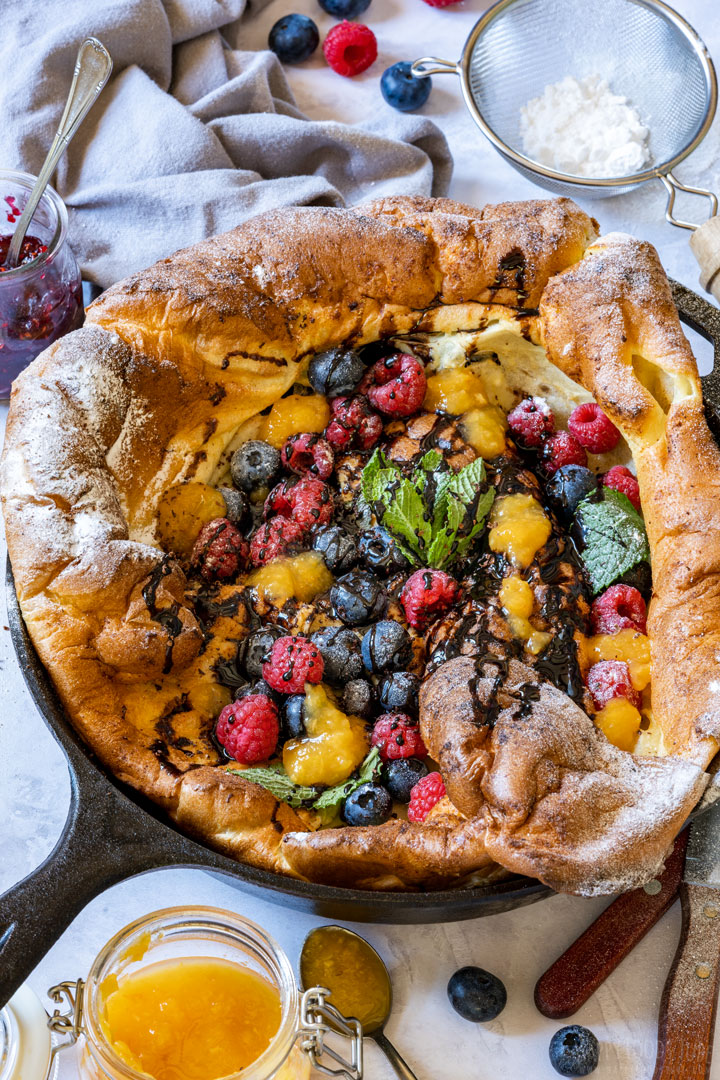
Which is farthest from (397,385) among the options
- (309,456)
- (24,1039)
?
(24,1039)

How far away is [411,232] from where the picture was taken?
252 centimetres

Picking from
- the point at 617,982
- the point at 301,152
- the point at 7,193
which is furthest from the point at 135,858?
the point at 301,152

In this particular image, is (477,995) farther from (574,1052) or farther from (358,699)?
(358,699)

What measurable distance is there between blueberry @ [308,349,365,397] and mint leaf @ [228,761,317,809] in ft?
2.91

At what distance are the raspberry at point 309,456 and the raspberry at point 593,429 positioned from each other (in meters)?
0.56

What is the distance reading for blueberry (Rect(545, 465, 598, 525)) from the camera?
2.39 m

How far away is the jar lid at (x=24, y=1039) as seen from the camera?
1.82 meters

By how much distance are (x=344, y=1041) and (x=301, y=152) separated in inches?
93.3

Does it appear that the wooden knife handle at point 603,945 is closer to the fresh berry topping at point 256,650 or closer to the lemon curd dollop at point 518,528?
the lemon curd dollop at point 518,528

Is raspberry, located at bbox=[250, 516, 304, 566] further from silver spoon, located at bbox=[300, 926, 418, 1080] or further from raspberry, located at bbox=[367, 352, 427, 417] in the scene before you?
silver spoon, located at bbox=[300, 926, 418, 1080]

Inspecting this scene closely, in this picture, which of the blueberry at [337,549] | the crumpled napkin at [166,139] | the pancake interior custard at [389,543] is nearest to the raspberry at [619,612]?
the pancake interior custard at [389,543]

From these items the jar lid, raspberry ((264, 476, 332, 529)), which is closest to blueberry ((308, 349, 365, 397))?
raspberry ((264, 476, 332, 529))

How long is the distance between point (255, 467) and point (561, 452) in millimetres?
686

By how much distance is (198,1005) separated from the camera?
1871 mm
